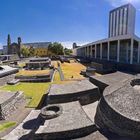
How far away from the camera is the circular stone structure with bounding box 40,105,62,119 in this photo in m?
10.7

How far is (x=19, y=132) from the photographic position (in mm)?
11547

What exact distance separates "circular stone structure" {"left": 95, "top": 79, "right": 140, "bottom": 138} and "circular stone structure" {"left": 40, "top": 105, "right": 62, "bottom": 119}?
220 cm

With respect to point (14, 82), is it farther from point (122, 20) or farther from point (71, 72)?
point (122, 20)

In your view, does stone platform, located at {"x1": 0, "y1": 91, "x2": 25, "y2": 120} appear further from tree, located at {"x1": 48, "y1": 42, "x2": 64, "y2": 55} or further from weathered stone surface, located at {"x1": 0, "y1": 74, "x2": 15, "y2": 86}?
tree, located at {"x1": 48, "y1": 42, "x2": 64, "y2": 55}

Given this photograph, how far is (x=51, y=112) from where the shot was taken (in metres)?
11.4

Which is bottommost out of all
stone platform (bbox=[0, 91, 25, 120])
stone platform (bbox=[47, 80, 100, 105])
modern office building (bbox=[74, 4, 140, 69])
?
stone platform (bbox=[0, 91, 25, 120])

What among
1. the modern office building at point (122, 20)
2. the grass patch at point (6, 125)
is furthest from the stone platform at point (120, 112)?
the modern office building at point (122, 20)

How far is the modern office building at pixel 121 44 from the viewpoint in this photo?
39.9 metres

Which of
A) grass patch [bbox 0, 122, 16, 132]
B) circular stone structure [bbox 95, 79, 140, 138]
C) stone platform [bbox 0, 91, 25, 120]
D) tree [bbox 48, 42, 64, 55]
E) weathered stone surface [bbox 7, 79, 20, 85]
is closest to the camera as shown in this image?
circular stone structure [bbox 95, 79, 140, 138]

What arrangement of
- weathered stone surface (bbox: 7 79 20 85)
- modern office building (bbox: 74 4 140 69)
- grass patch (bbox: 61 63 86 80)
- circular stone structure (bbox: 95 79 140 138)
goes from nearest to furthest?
circular stone structure (bbox: 95 79 140 138) → weathered stone surface (bbox: 7 79 20 85) → grass patch (bbox: 61 63 86 80) → modern office building (bbox: 74 4 140 69)

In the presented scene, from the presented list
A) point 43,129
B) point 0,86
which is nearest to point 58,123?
point 43,129

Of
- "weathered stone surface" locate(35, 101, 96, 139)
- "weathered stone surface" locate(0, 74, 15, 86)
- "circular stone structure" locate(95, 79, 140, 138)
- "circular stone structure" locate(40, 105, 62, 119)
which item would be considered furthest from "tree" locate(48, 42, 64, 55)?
"weathered stone surface" locate(35, 101, 96, 139)

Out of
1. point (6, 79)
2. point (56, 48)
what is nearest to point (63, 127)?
point (6, 79)

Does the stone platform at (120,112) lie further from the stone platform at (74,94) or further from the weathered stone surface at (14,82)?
the weathered stone surface at (14,82)
